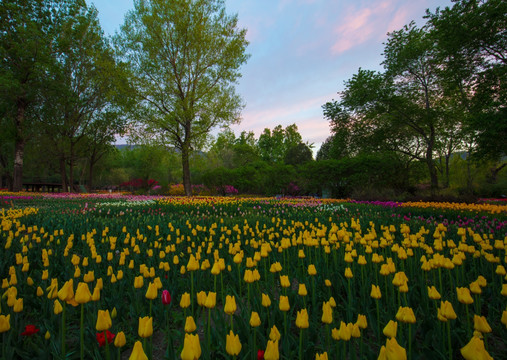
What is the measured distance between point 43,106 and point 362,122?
28.4 m

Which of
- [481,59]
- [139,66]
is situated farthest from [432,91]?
[139,66]

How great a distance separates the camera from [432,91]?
23.0 meters

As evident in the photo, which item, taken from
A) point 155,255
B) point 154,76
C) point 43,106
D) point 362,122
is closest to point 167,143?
point 154,76

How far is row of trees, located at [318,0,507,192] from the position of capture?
14.4m

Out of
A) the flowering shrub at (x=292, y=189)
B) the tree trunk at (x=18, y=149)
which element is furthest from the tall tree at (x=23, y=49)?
the flowering shrub at (x=292, y=189)

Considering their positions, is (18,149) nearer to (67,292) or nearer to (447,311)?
(67,292)

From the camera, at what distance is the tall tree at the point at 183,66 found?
20812 millimetres

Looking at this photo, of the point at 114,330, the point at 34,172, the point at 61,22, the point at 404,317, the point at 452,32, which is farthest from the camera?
the point at 34,172

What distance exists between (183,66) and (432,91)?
70.1 ft

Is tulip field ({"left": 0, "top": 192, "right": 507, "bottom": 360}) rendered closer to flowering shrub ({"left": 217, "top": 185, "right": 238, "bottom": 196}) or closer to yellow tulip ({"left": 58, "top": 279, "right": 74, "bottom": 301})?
yellow tulip ({"left": 58, "top": 279, "right": 74, "bottom": 301})

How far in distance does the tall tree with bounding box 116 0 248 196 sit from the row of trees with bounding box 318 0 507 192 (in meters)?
10.6

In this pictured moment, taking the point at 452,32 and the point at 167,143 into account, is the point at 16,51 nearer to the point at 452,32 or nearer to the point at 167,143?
the point at 167,143

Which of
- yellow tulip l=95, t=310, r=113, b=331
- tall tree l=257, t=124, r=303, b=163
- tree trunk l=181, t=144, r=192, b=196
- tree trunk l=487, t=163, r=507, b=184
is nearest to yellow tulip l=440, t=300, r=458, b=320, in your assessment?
yellow tulip l=95, t=310, r=113, b=331

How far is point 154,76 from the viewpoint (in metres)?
21.6
